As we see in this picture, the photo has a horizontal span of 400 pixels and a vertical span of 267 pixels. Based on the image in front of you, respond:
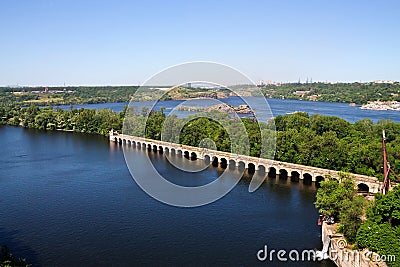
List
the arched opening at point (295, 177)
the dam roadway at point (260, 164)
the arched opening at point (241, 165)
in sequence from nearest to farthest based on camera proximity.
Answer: the dam roadway at point (260, 164), the arched opening at point (295, 177), the arched opening at point (241, 165)

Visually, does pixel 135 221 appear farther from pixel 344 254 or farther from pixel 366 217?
pixel 366 217

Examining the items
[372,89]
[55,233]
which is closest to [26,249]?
[55,233]

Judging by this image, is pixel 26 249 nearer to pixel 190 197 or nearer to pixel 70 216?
pixel 70 216

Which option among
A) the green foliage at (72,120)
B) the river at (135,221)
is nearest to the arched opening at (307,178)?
the river at (135,221)

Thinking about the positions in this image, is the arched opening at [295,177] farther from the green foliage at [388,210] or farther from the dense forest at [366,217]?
the green foliage at [388,210]

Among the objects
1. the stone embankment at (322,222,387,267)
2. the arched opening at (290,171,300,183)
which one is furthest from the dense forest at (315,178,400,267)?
the arched opening at (290,171,300,183)
